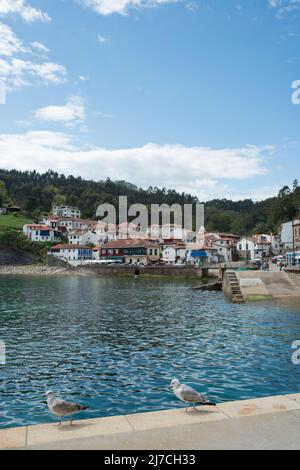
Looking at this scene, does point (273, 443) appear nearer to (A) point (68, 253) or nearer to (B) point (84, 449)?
(B) point (84, 449)

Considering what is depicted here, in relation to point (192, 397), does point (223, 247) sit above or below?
above

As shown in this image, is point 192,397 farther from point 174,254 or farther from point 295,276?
point 174,254

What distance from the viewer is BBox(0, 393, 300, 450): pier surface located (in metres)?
6.76

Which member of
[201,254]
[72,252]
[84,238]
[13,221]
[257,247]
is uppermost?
[13,221]

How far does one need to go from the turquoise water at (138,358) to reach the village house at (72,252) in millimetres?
103066

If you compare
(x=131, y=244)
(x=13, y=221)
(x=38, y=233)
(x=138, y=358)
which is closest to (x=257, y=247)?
(x=131, y=244)

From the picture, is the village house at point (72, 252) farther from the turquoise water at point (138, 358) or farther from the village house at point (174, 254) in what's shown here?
the turquoise water at point (138, 358)

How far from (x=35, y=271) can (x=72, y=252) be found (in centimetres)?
2209

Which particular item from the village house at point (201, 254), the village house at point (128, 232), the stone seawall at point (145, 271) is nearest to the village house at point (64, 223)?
the village house at point (128, 232)

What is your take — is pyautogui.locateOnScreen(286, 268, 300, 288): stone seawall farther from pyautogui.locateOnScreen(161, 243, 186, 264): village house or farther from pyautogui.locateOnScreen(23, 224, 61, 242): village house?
pyautogui.locateOnScreen(23, 224, 61, 242): village house

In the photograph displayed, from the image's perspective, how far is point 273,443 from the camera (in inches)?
265

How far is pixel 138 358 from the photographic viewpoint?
17.7 meters

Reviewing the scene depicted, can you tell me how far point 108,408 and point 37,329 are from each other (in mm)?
14677

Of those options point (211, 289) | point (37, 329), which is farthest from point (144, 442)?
point (211, 289)
